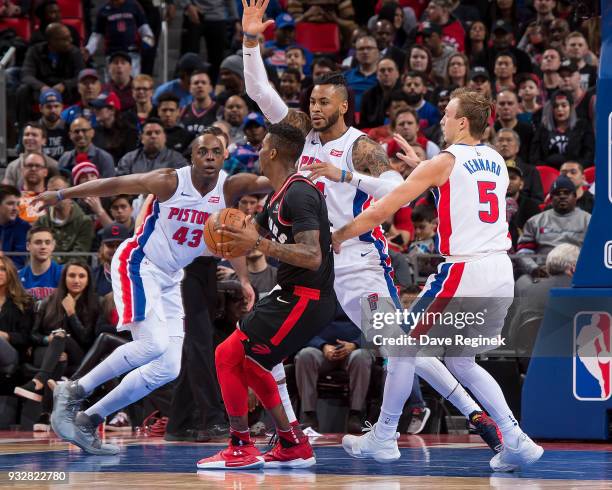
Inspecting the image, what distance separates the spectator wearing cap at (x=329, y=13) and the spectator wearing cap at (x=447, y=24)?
1573 millimetres

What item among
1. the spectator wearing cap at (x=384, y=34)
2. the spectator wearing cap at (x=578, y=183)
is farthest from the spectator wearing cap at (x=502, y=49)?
the spectator wearing cap at (x=578, y=183)

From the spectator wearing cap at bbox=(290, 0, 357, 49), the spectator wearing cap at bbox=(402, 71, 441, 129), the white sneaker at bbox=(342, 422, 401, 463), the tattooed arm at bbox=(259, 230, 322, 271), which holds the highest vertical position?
the spectator wearing cap at bbox=(290, 0, 357, 49)

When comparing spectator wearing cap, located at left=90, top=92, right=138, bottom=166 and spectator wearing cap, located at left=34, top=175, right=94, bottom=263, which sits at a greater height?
spectator wearing cap, located at left=90, top=92, right=138, bottom=166

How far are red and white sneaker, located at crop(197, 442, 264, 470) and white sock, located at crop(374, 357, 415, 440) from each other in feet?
2.76

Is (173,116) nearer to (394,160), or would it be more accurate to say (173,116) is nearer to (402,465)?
(394,160)

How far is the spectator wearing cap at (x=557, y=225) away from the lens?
38.8 feet

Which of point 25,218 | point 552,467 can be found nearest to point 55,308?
point 25,218

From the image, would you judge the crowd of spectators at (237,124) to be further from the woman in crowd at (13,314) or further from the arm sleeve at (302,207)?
the arm sleeve at (302,207)

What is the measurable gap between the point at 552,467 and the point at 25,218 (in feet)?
26.2

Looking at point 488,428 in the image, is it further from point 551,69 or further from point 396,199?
point 551,69

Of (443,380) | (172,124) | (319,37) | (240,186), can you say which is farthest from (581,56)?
(443,380)

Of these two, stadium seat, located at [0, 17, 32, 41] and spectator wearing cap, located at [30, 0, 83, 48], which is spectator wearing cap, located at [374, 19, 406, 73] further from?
stadium seat, located at [0, 17, 32, 41]

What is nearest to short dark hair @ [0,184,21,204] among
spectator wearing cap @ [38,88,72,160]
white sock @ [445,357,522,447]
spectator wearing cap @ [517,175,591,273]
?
spectator wearing cap @ [38,88,72,160]

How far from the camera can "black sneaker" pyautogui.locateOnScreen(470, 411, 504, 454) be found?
720cm
